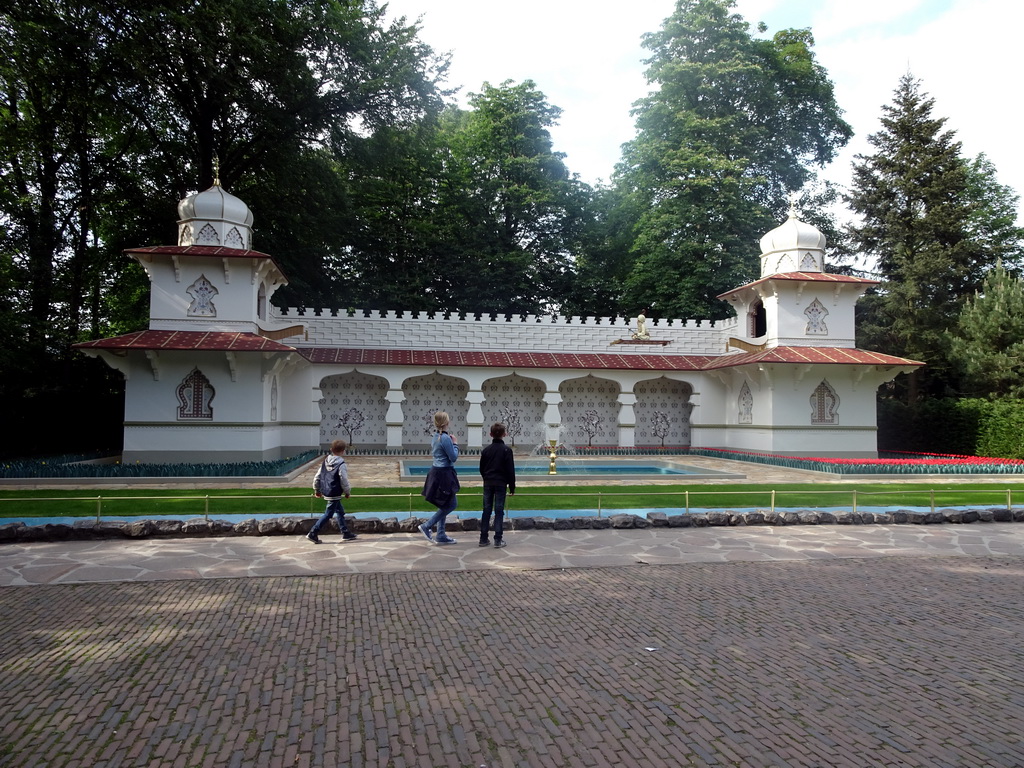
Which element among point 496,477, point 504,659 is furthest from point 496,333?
point 504,659

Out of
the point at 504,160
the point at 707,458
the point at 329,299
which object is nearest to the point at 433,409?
the point at 329,299

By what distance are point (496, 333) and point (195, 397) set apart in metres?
11.2

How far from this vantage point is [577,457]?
2228 centimetres

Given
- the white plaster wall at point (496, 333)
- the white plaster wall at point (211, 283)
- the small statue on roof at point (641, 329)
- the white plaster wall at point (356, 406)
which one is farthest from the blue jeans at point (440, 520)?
the small statue on roof at point (641, 329)

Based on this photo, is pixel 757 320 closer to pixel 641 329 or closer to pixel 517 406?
pixel 641 329

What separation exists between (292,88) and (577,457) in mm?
16672

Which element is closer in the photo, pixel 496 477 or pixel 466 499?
pixel 496 477

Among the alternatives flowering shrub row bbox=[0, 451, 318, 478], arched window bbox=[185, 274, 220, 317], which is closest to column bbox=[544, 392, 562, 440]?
flowering shrub row bbox=[0, 451, 318, 478]

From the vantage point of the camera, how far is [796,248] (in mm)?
23375

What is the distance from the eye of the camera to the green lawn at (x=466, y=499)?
10797 millimetres

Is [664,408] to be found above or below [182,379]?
below

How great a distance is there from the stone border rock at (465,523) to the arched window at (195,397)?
393 inches

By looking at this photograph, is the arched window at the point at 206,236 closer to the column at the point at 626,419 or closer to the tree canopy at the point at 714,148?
the column at the point at 626,419

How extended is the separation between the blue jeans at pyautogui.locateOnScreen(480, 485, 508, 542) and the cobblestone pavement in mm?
539
